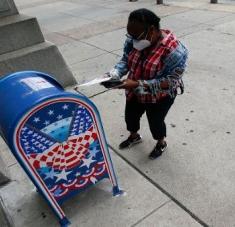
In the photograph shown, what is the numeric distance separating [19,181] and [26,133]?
3.87ft

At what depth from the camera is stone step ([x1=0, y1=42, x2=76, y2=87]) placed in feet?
14.3

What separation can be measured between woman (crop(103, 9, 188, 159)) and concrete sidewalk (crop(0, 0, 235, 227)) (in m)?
0.50

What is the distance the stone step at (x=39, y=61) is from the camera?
14.3 ft

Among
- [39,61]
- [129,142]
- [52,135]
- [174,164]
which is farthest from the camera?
[39,61]

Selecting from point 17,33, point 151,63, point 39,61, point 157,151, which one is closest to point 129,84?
point 151,63

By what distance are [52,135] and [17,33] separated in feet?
9.18

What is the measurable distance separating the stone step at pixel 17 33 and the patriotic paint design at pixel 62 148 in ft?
8.85

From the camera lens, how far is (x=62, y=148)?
219 cm

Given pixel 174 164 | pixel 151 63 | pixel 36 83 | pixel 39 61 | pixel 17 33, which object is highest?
pixel 36 83

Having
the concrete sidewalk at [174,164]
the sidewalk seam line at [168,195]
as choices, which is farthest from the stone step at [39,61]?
the sidewalk seam line at [168,195]

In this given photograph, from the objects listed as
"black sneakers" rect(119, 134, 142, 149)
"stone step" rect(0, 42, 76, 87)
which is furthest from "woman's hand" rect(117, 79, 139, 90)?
"stone step" rect(0, 42, 76, 87)

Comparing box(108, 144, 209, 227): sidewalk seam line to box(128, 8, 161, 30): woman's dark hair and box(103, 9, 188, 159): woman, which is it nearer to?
box(103, 9, 188, 159): woman

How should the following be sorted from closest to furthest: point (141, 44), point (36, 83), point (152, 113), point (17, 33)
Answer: point (36, 83), point (141, 44), point (152, 113), point (17, 33)

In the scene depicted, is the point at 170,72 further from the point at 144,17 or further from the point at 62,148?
the point at 62,148
